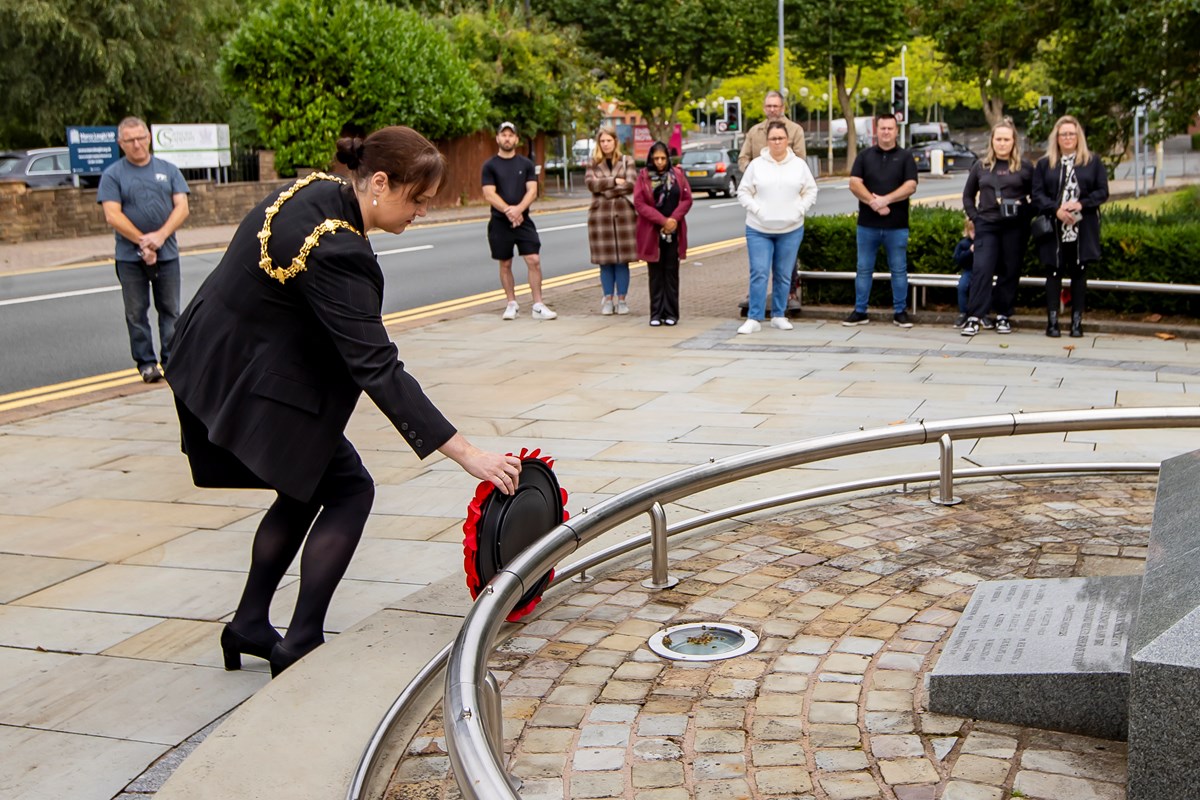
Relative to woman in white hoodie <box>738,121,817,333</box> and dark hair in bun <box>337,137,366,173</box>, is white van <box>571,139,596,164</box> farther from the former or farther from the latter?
dark hair in bun <box>337,137,366,173</box>

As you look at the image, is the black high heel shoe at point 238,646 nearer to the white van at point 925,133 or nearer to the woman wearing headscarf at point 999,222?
the woman wearing headscarf at point 999,222

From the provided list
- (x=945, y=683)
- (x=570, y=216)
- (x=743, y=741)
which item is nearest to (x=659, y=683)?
(x=743, y=741)

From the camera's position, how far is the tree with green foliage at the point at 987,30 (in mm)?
16781

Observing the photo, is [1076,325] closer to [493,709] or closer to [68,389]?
[68,389]

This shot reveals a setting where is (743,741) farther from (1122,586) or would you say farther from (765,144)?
(765,144)

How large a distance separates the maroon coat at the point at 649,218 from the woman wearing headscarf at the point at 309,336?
26.9 ft

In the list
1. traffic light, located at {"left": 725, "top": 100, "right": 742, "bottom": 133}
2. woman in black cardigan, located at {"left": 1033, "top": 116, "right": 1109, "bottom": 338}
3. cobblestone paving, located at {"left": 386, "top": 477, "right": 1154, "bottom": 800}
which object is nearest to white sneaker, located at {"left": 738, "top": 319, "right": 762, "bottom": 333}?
woman in black cardigan, located at {"left": 1033, "top": 116, "right": 1109, "bottom": 338}

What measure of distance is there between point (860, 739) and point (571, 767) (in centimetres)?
75

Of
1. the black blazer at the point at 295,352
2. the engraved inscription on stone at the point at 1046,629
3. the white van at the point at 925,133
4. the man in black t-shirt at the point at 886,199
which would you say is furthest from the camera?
the white van at the point at 925,133

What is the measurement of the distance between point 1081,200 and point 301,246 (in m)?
8.53

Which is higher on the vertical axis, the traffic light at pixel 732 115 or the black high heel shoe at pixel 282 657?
the traffic light at pixel 732 115

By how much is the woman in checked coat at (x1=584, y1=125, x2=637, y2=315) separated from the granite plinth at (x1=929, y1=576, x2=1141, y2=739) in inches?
351

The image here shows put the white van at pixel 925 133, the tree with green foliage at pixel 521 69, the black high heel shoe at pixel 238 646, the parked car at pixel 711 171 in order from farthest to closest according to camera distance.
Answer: the white van at pixel 925 133 < the tree with green foliage at pixel 521 69 < the parked car at pixel 711 171 < the black high heel shoe at pixel 238 646

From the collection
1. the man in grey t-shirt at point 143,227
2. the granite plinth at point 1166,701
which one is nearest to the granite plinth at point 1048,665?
the granite plinth at point 1166,701
